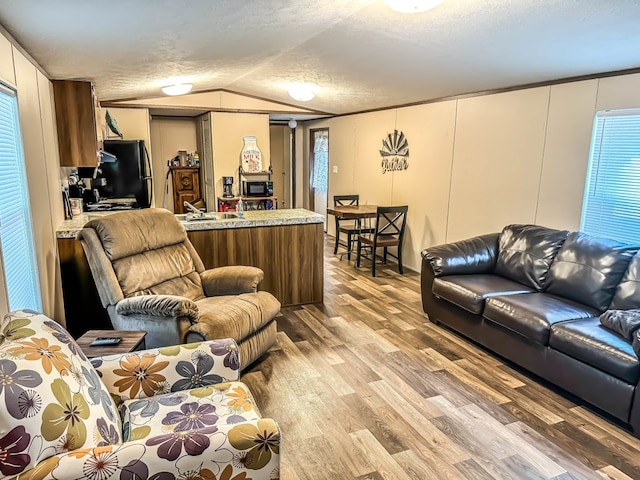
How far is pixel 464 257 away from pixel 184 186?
531 centimetres

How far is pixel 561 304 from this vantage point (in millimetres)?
3004

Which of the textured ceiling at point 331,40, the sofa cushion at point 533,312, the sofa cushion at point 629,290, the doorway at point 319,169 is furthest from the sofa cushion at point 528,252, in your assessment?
the doorway at point 319,169

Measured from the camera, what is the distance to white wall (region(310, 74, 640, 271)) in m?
3.60

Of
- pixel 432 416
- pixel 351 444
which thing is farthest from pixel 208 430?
pixel 432 416

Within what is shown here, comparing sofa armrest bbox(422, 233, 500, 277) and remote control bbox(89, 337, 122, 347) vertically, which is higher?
sofa armrest bbox(422, 233, 500, 277)

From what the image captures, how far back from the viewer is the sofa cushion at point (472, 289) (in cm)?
325

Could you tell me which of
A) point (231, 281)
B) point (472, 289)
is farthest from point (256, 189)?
point (472, 289)

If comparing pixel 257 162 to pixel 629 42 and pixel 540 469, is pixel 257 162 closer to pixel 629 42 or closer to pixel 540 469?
pixel 629 42

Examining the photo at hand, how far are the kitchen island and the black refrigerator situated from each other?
1.73m

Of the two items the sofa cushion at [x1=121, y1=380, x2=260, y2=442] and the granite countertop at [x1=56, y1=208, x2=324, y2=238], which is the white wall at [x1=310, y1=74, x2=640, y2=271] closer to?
the granite countertop at [x1=56, y1=208, x2=324, y2=238]

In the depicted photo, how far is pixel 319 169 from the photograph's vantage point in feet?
26.9

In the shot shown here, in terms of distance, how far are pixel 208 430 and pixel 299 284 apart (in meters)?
2.93

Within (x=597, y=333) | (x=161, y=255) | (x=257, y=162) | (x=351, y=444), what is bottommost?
(x=351, y=444)

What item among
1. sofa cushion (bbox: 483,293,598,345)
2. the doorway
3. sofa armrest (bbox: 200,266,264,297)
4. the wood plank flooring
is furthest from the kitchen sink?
the doorway
